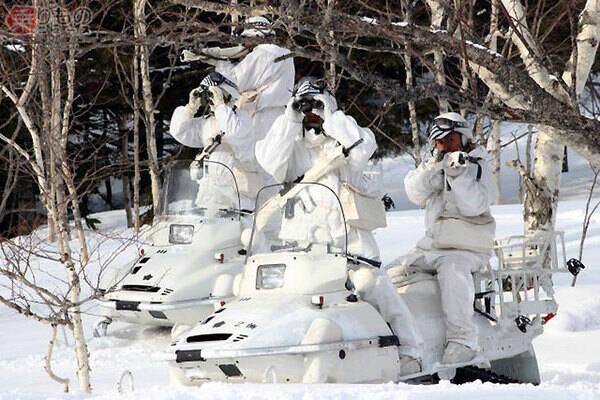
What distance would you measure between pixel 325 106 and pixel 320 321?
191 cm

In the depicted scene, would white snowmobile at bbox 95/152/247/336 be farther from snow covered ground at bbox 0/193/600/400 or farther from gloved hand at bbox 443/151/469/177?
gloved hand at bbox 443/151/469/177

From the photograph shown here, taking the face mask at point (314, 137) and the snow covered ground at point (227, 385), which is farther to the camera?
the face mask at point (314, 137)

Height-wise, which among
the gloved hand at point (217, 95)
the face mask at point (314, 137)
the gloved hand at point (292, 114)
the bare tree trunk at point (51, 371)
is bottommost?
the bare tree trunk at point (51, 371)

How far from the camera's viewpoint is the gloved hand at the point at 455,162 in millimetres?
7000

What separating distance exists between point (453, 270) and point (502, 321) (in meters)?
0.64

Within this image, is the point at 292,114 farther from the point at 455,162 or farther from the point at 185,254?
the point at 185,254

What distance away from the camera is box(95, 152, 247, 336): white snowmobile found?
920 centimetres

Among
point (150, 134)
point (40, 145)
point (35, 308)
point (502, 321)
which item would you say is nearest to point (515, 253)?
point (502, 321)

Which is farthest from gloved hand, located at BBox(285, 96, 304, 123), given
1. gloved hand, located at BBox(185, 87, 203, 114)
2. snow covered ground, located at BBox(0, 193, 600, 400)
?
gloved hand, located at BBox(185, 87, 203, 114)

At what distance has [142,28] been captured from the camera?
14.7 meters

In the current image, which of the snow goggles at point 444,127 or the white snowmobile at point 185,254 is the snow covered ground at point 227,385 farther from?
the snow goggles at point 444,127

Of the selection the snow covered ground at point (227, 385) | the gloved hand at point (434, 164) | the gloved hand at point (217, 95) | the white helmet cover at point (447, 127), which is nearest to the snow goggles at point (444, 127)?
the white helmet cover at point (447, 127)

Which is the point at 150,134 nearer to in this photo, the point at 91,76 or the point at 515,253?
the point at 91,76

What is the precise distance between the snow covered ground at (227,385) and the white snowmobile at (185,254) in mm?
357
